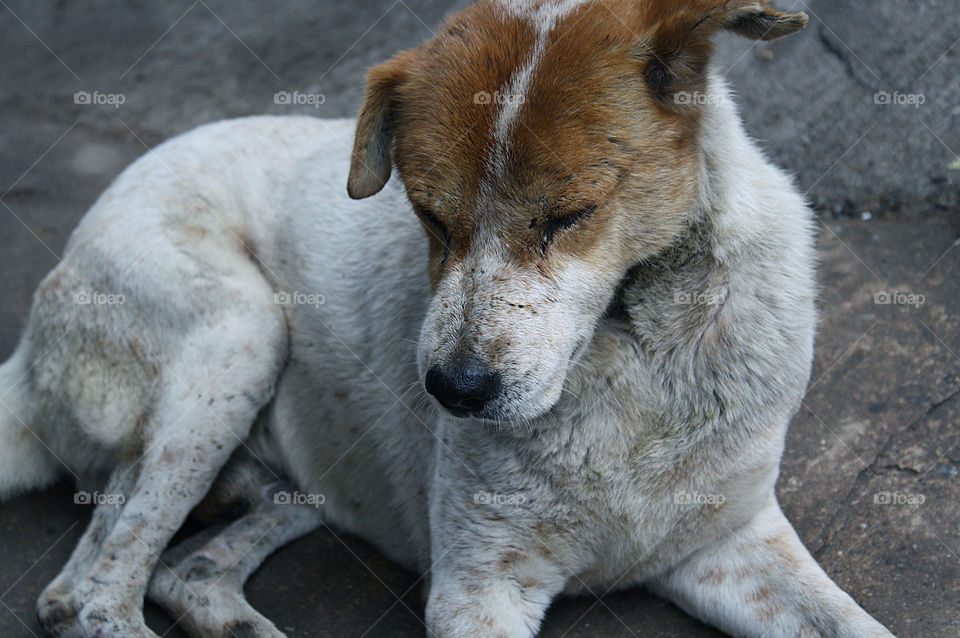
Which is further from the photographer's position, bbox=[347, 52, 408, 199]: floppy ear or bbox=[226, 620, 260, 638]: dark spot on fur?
bbox=[226, 620, 260, 638]: dark spot on fur

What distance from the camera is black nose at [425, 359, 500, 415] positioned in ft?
7.62

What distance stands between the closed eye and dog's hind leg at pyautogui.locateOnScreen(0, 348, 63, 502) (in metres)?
2.40

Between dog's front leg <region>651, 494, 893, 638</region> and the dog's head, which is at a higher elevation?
the dog's head
